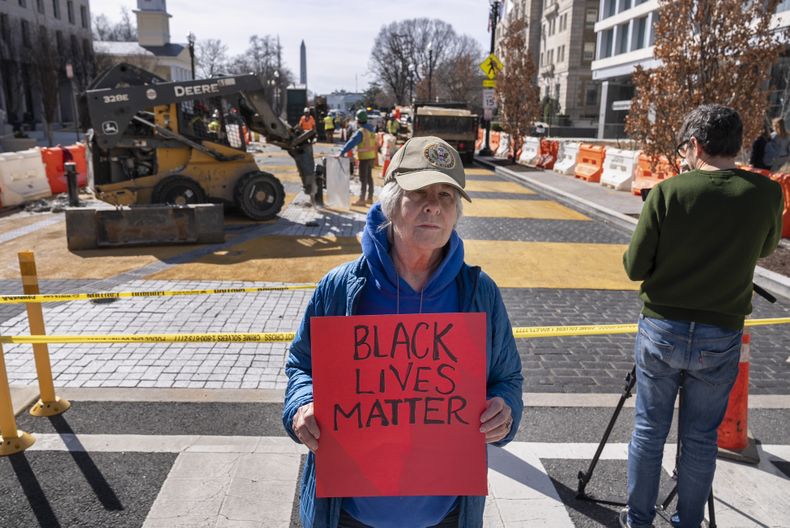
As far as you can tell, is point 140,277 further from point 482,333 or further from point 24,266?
point 482,333

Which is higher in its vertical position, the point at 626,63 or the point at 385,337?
the point at 626,63

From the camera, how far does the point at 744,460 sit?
386 centimetres

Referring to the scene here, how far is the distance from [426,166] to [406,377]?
709 mm

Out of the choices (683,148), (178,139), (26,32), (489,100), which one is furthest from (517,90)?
(26,32)

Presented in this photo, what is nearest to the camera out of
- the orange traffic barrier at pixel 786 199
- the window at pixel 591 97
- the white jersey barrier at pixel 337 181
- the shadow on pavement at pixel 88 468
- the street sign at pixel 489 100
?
the shadow on pavement at pixel 88 468

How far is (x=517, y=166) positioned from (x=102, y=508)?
74.5 ft

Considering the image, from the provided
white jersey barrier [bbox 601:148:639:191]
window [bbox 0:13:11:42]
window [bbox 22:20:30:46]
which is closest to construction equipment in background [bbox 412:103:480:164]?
white jersey barrier [bbox 601:148:639:191]

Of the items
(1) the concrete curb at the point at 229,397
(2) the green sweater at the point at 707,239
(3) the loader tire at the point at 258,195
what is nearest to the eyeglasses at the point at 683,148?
(2) the green sweater at the point at 707,239

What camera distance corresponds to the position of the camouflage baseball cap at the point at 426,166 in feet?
6.48

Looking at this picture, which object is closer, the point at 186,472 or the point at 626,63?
the point at 186,472

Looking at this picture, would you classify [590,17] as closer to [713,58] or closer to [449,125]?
[449,125]

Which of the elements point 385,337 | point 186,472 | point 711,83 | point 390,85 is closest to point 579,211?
point 711,83

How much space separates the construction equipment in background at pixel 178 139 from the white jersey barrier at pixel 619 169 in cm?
937

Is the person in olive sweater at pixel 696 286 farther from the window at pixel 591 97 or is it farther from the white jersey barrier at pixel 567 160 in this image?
the window at pixel 591 97
